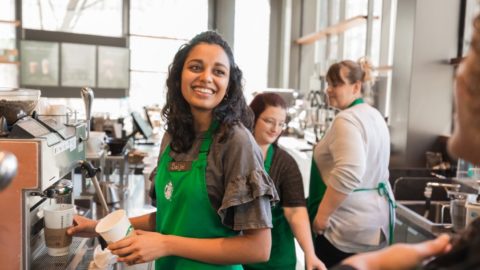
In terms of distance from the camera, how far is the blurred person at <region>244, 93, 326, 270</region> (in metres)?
1.58

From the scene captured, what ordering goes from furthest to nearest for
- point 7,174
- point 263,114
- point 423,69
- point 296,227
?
point 423,69, point 263,114, point 296,227, point 7,174

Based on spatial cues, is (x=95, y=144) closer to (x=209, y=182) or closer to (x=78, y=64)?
(x=209, y=182)

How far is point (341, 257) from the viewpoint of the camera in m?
1.94

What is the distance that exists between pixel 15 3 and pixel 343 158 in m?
5.77

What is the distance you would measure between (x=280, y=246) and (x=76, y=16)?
5.82 meters

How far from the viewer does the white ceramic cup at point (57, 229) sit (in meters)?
1.32

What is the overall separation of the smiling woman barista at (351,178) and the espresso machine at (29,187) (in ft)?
3.41

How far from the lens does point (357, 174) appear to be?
1836 millimetres

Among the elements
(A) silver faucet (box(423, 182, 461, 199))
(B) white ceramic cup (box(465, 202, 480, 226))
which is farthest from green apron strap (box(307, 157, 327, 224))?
(A) silver faucet (box(423, 182, 461, 199))

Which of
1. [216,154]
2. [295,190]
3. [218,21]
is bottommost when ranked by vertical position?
[295,190]

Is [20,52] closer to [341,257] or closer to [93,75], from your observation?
[93,75]

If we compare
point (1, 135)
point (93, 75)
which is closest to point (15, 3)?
point (93, 75)

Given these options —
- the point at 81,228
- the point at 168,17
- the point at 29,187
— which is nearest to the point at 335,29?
the point at 168,17

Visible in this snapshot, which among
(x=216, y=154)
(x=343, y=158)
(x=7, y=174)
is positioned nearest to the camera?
(x=7, y=174)
